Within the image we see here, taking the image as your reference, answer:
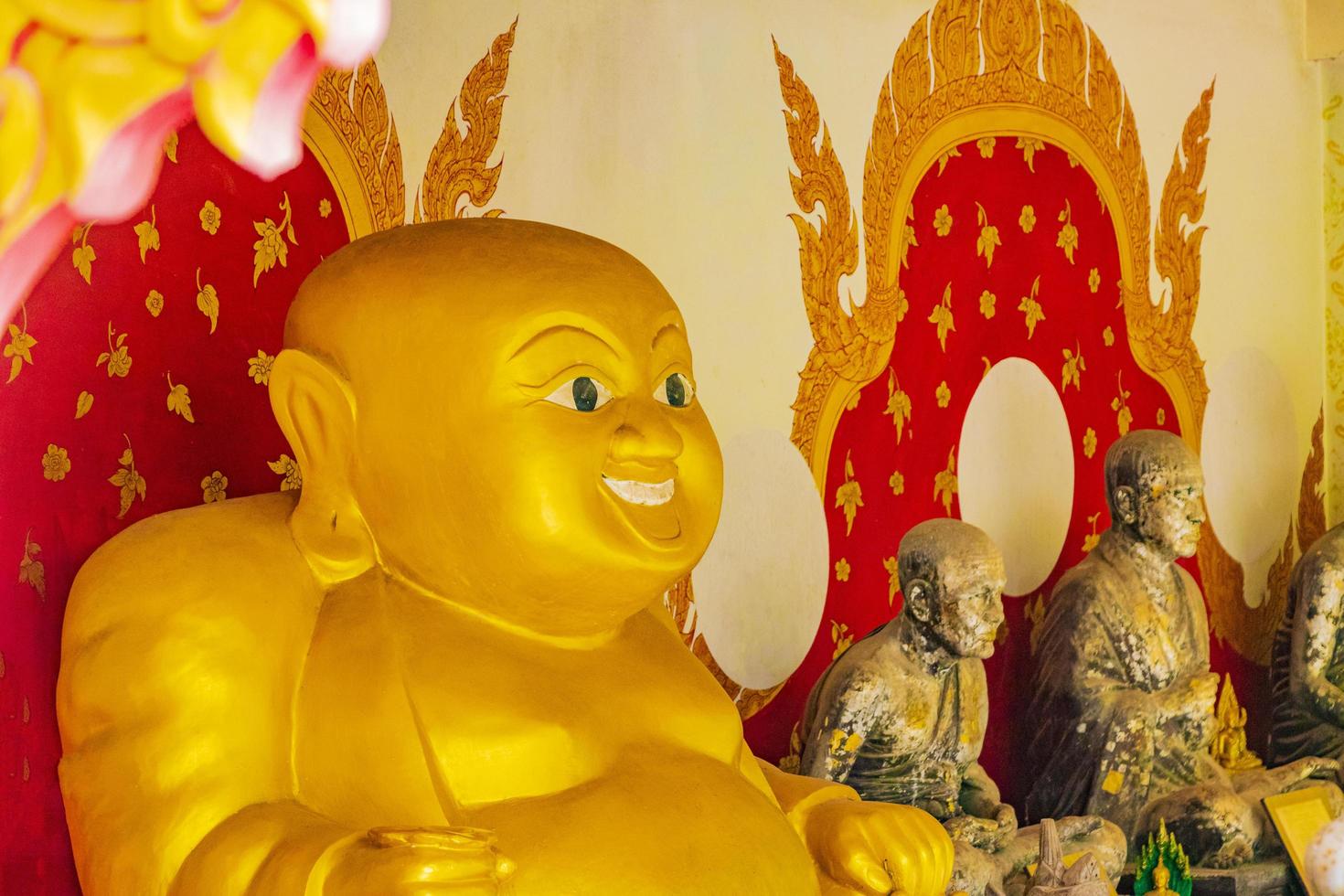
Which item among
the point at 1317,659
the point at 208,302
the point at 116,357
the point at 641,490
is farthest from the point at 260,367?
the point at 1317,659

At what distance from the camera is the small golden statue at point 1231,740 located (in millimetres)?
3696

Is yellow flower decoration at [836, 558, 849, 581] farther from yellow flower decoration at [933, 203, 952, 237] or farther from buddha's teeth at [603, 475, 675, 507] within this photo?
buddha's teeth at [603, 475, 675, 507]

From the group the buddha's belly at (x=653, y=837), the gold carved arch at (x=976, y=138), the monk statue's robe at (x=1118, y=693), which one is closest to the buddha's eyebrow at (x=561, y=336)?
the buddha's belly at (x=653, y=837)

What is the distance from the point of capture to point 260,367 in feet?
7.51

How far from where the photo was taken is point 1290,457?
4562mm

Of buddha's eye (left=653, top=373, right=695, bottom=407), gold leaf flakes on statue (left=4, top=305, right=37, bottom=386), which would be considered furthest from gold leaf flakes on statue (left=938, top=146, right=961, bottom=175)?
gold leaf flakes on statue (left=4, top=305, right=37, bottom=386)

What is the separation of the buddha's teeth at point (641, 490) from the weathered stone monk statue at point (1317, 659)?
7.95 ft

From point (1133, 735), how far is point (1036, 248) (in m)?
1.18

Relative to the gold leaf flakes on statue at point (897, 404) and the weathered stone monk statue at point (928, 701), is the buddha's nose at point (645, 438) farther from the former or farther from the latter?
the gold leaf flakes on statue at point (897, 404)

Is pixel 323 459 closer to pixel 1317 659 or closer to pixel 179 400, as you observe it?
pixel 179 400

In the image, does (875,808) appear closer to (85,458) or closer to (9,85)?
(85,458)

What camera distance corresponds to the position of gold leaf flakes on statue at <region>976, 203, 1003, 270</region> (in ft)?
11.9

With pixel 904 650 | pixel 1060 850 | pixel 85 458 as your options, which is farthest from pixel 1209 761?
pixel 85 458

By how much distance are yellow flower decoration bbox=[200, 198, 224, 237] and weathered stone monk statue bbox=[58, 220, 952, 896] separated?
17.2 inches
